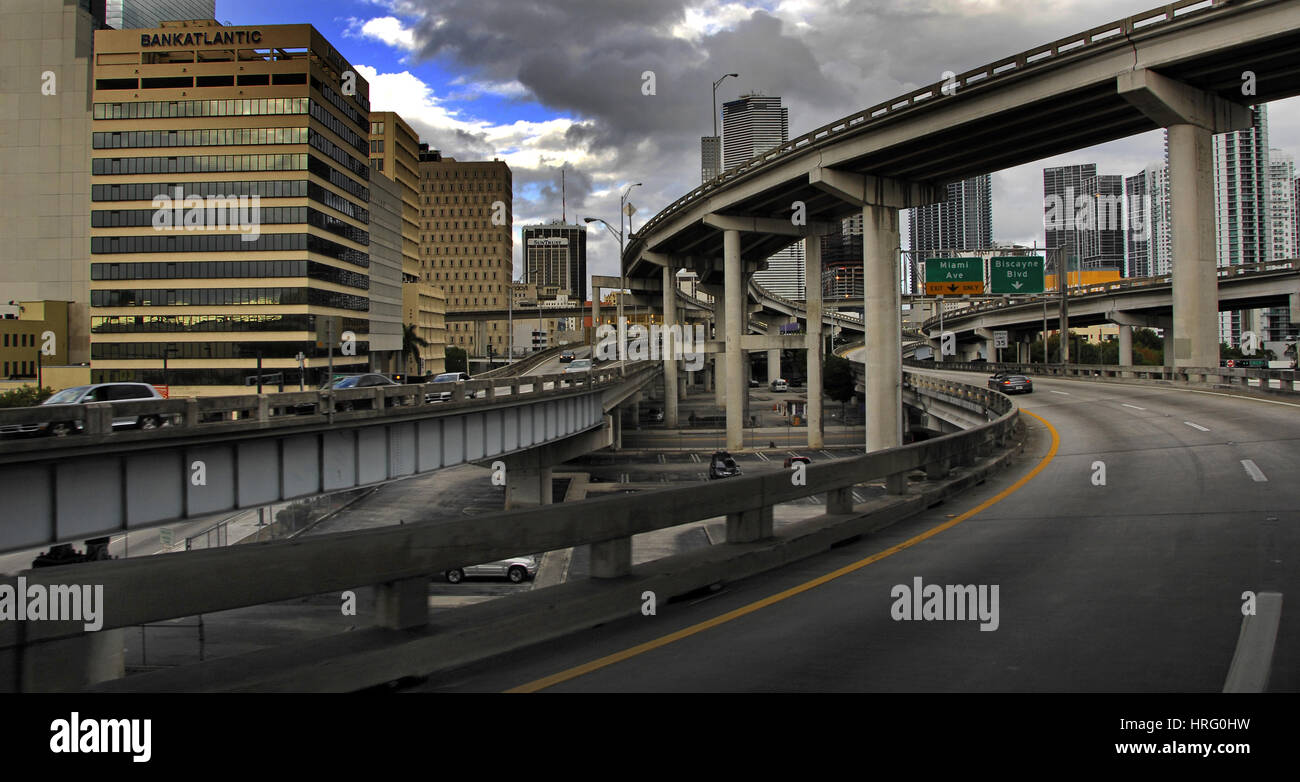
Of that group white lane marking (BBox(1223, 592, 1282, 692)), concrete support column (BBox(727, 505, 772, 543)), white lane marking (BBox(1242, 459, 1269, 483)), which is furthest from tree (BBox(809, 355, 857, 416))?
white lane marking (BBox(1223, 592, 1282, 692))

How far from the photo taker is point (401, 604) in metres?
5.78

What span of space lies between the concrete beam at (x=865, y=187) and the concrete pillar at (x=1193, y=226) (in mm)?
14466

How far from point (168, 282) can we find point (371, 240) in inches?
1125

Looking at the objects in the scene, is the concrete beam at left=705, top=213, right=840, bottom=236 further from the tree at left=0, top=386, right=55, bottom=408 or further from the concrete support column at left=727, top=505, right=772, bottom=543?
the concrete support column at left=727, top=505, right=772, bottom=543

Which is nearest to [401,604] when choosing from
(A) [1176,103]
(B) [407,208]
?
(A) [1176,103]

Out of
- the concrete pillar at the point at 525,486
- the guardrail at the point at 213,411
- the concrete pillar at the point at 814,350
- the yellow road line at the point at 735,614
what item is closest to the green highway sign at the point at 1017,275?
the concrete pillar at the point at 814,350

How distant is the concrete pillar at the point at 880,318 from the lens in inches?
1708

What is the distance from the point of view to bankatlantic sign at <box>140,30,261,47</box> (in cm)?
8275

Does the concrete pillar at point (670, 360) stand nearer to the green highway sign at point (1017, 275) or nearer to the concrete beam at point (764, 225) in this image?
the concrete beam at point (764, 225)

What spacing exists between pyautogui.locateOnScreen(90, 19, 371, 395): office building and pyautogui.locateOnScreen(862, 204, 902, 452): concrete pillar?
60.4 meters

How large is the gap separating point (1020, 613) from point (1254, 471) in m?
11.1
